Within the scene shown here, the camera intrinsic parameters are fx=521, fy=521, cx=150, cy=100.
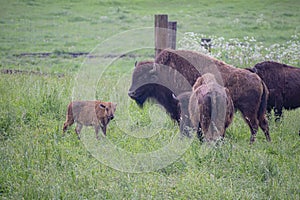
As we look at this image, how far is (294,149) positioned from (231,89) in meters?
1.40

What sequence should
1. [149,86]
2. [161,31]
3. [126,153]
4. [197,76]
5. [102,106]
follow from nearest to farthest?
[126,153], [102,106], [197,76], [149,86], [161,31]

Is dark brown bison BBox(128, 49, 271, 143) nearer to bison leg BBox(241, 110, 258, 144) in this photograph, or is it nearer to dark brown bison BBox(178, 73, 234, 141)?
bison leg BBox(241, 110, 258, 144)

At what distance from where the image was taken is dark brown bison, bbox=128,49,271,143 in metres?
8.12

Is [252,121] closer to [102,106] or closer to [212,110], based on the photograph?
[212,110]

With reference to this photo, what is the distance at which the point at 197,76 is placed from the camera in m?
9.18

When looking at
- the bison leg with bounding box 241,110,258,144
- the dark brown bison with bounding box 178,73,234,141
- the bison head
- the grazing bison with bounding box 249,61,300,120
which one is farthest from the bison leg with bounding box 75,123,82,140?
the grazing bison with bounding box 249,61,300,120

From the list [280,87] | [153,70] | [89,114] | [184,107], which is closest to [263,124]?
[280,87]

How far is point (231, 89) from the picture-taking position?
326 inches

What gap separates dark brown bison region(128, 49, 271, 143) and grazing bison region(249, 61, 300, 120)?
879mm

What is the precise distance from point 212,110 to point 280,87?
2.44 metres

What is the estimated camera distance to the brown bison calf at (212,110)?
7.27 metres

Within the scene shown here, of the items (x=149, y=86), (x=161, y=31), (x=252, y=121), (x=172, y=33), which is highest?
(x=161, y=31)

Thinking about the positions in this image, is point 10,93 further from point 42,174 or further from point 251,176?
point 251,176

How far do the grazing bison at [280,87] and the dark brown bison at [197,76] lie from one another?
879 mm
